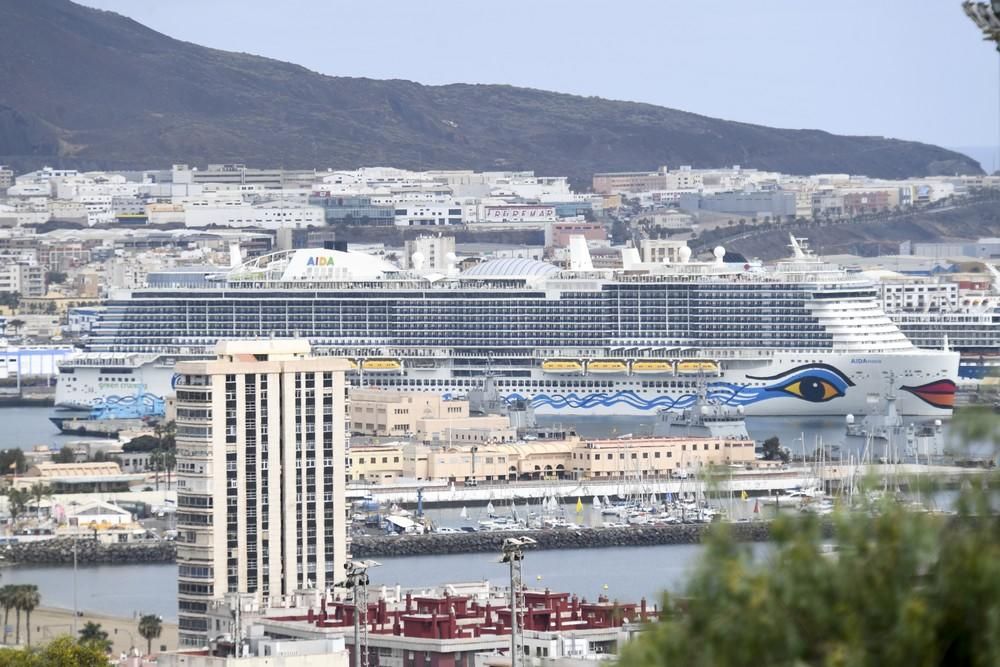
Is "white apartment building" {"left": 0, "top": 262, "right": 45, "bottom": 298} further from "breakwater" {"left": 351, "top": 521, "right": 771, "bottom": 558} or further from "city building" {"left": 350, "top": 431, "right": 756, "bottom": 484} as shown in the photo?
"breakwater" {"left": 351, "top": 521, "right": 771, "bottom": 558}

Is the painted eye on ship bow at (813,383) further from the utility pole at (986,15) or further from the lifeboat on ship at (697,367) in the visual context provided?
the utility pole at (986,15)

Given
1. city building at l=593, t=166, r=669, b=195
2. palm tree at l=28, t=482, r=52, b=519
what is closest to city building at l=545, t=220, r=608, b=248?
city building at l=593, t=166, r=669, b=195

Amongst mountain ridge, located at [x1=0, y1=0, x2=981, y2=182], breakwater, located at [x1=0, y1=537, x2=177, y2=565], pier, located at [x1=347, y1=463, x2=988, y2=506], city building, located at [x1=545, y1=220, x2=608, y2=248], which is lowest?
breakwater, located at [x1=0, y1=537, x2=177, y2=565]

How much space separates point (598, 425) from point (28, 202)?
221 ft

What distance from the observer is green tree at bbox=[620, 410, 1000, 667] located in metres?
4.71

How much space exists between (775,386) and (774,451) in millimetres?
9312

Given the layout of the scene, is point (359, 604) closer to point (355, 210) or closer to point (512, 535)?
point (512, 535)

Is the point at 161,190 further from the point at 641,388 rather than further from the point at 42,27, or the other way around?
the point at 641,388

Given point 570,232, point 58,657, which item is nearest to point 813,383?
point 58,657

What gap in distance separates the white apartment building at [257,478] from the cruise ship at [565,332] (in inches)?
1097

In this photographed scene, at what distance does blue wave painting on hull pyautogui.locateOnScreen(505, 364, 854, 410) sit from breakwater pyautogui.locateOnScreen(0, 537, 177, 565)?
18.3m

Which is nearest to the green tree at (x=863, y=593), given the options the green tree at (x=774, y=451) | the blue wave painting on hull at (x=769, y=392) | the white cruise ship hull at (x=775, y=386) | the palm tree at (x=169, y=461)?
the palm tree at (x=169, y=461)

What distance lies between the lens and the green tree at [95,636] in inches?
801

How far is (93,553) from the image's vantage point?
105 ft
